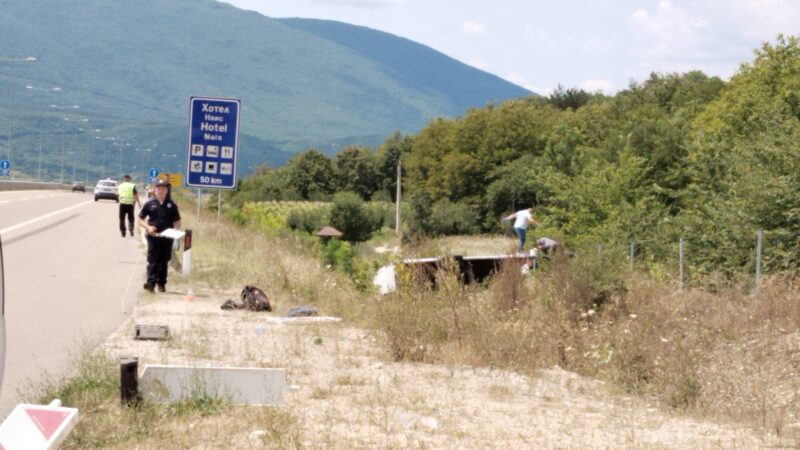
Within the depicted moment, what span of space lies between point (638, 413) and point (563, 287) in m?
3.98

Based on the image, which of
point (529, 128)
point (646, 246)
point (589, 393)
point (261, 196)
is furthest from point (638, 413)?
point (261, 196)

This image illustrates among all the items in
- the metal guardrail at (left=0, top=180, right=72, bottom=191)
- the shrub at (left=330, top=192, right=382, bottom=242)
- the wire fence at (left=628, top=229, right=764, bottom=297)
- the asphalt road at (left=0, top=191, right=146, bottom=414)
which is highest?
the wire fence at (left=628, top=229, right=764, bottom=297)

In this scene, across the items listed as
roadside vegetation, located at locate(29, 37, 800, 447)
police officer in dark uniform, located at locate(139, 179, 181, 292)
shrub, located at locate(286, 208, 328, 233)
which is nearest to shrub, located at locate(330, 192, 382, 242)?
shrub, located at locate(286, 208, 328, 233)

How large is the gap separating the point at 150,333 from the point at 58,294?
554 centimetres

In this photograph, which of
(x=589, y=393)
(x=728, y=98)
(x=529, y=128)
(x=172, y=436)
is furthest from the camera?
(x=529, y=128)

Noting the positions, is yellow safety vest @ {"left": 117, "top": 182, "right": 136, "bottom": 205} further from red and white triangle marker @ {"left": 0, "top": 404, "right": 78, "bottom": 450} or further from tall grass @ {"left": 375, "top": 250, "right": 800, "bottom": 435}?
red and white triangle marker @ {"left": 0, "top": 404, "right": 78, "bottom": 450}

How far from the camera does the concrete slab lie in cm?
839

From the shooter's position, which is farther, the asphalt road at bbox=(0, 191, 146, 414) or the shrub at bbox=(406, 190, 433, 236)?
the shrub at bbox=(406, 190, 433, 236)

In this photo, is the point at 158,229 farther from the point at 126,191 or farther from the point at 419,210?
the point at 419,210

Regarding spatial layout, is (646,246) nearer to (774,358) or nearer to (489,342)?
(774,358)

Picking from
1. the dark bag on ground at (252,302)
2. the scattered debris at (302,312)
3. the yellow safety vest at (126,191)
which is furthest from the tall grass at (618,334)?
the yellow safety vest at (126,191)

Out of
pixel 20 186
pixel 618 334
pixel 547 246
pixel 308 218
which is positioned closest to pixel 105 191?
pixel 20 186

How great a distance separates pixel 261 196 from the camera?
168 metres

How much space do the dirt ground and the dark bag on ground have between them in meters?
2.24
